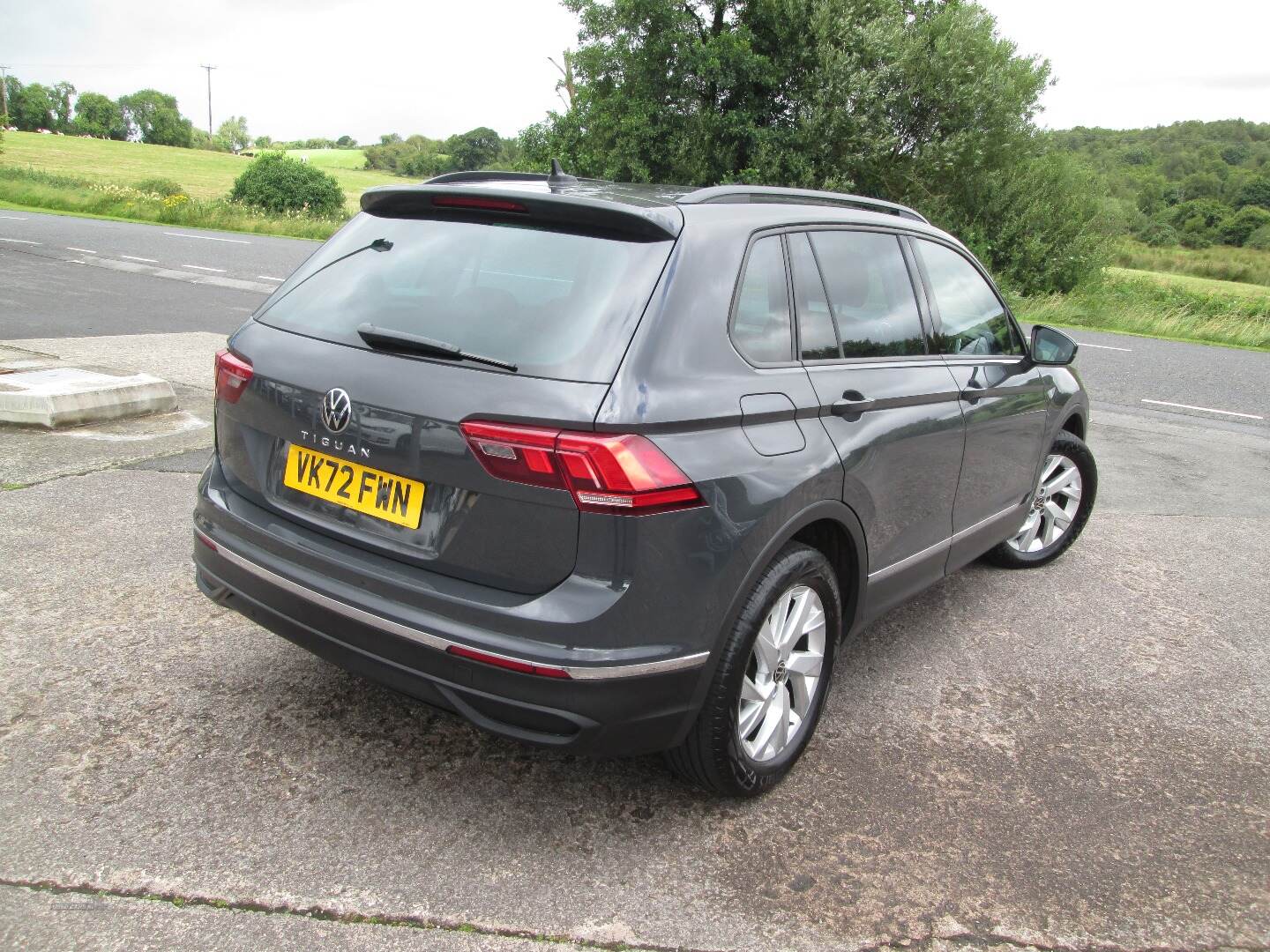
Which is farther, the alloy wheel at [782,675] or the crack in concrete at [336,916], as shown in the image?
the alloy wheel at [782,675]

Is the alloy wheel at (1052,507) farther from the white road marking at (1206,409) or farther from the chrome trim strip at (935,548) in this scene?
the white road marking at (1206,409)

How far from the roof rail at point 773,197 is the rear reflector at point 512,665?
1370mm

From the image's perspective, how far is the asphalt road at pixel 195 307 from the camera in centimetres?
1029

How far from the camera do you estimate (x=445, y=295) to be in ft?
8.90

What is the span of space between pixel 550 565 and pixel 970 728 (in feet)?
5.99

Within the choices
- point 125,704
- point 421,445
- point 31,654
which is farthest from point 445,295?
point 31,654

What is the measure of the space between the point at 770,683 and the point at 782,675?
62 mm

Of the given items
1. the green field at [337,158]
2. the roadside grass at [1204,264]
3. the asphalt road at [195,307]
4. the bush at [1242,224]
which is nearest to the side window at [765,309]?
the asphalt road at [195,307]

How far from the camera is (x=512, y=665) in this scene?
2336mm

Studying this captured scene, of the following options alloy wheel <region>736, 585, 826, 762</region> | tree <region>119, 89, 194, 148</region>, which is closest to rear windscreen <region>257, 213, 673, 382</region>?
alloy wheel <region>736, 585, 826, 762</region>

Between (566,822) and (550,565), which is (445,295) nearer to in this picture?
(550,565)

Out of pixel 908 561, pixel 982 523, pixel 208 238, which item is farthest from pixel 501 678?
pixel 208 238

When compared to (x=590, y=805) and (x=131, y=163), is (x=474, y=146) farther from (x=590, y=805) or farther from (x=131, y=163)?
(x=590, y=805)

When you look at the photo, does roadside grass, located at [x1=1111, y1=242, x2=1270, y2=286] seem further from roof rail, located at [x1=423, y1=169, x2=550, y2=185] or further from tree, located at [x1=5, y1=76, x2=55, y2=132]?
tree, located at [x1=5, y1=76, x2=55, y2=132]
